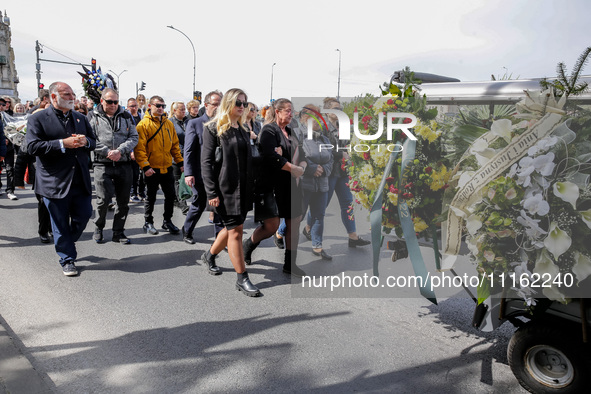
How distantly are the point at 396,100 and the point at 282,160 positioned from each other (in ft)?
5.80

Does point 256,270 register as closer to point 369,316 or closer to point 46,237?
point 369,316

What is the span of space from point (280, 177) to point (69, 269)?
240 centimetres

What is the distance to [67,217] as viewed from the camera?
497cm

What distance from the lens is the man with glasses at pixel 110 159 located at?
6059mm

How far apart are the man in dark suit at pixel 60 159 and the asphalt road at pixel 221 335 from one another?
0.48 meters

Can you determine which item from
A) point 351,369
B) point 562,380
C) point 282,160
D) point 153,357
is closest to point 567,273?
point 562,380

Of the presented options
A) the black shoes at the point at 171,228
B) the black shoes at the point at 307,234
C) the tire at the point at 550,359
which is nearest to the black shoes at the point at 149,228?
the black shoes at the point at 171,228

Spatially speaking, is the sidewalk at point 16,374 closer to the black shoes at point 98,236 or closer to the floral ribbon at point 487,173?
the floral ribbon at point 487,173

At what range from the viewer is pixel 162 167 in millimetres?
6543

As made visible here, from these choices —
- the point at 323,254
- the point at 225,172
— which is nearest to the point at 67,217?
the point at 225,172

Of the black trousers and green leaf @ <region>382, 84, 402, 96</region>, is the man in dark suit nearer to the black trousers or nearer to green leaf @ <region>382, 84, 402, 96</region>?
the black trousers

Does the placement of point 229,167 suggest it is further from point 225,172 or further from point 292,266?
point 292,266

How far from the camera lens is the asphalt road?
2.95m

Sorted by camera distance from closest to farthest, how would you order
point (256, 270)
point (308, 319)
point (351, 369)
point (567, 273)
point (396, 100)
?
point (567, 273) < point (351, 369) < point (396, 100) < point (308, 319) < point (256, 270)
